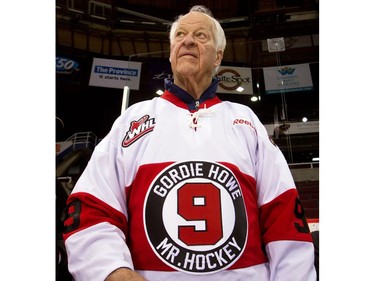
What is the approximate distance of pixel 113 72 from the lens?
5.81m

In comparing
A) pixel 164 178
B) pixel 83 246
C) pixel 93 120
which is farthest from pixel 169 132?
pixel 93 120

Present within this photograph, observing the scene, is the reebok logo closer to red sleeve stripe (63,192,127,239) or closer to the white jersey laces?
the white jersey laces

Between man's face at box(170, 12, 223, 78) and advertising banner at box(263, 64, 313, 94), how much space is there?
3.56 meters

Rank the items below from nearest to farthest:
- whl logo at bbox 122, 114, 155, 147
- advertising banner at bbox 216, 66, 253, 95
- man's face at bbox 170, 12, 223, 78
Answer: whl logo at bbox 122, 114, 155, 147
man's face at bbox 170, 12, 223, 78
advertising banner at bbox 216, 66, 253, 95

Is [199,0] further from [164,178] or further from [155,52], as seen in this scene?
[164,178]

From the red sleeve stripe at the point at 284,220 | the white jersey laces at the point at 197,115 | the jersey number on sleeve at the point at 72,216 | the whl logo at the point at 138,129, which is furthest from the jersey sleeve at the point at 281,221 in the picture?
the jersey number on sleeve at the point at 72,216

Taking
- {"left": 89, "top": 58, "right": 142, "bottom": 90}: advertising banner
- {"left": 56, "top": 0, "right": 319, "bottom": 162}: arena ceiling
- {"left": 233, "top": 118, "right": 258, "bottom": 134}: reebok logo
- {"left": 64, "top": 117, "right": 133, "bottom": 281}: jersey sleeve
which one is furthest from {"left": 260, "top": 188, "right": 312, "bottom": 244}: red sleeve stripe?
{"left": 89, "top": 58, "right": 142, "bottom": 90}: advertising banner

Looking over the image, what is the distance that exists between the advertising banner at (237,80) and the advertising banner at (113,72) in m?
1.31

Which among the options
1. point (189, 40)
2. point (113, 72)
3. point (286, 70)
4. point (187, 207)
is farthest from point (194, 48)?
point (113, 72)

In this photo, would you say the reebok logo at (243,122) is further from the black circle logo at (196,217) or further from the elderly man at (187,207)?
the black circle logo at (196,217)

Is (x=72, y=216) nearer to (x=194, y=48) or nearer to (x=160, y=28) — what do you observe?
(x=194, y=48)

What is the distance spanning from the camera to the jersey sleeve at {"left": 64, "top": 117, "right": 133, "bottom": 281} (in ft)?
2.36

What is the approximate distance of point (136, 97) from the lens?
5.24 metres
